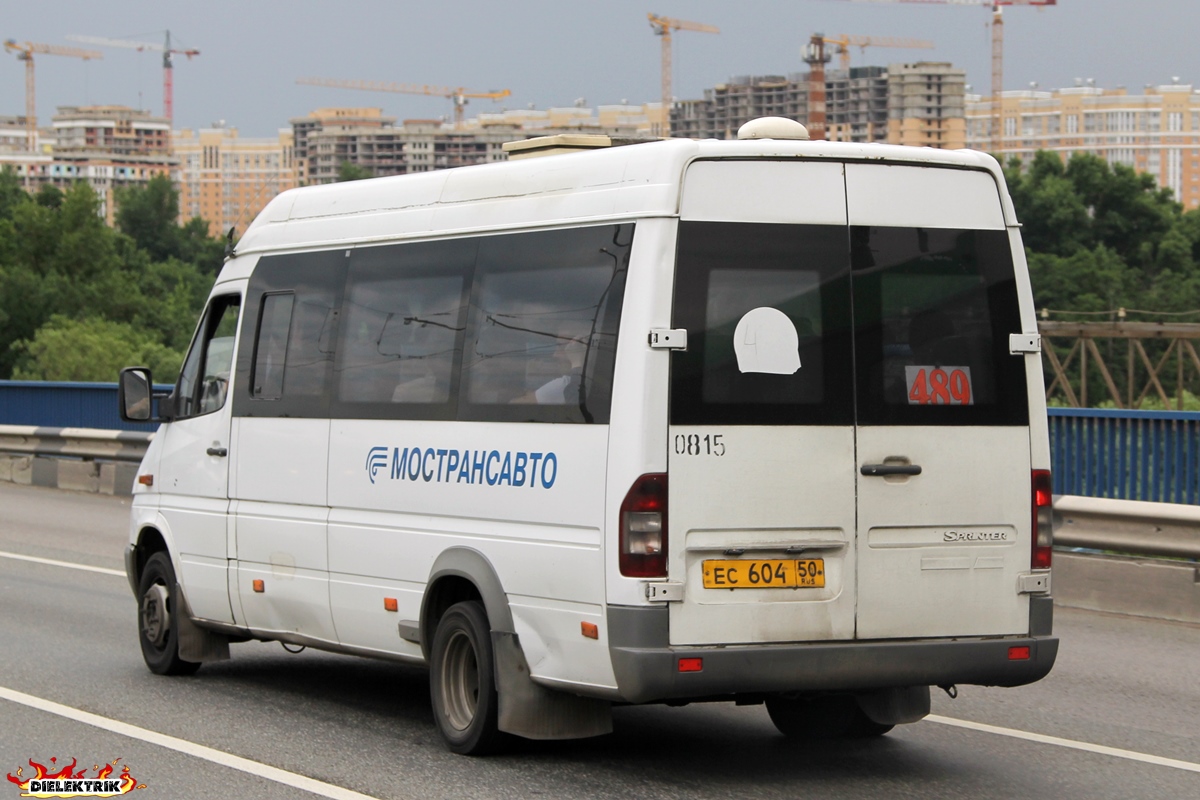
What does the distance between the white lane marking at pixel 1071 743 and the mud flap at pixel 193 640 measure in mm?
3819

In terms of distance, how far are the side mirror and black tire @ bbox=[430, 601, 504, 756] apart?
110 inches

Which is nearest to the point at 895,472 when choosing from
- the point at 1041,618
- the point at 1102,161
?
the point at 1041,618

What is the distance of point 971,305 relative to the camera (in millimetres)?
6734

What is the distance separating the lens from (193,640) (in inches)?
362

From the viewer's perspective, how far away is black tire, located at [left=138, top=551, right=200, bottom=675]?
920 centimetres

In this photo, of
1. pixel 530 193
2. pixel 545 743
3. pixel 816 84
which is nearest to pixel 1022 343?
pixel 530 193

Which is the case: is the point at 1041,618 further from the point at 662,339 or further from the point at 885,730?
the point at 662,339

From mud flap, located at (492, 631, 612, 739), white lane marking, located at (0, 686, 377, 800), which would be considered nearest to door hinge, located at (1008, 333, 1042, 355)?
mud flap, located at (492, 631, 612, 739)

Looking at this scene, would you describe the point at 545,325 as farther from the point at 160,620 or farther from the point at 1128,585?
the point at 1128,585

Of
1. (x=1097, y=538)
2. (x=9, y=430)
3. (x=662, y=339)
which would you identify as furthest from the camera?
(x=9, y=430)

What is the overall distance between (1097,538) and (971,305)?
19.8ft

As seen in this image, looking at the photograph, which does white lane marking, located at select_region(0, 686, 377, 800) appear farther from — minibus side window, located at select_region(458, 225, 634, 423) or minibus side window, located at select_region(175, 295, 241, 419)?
minibus side window, located at select_region(175, 295, 241, 419)

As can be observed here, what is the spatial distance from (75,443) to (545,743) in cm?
1664

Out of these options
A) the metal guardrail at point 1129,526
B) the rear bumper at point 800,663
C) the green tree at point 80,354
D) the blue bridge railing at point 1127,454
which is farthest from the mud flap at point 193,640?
the green tree at point 80,354
